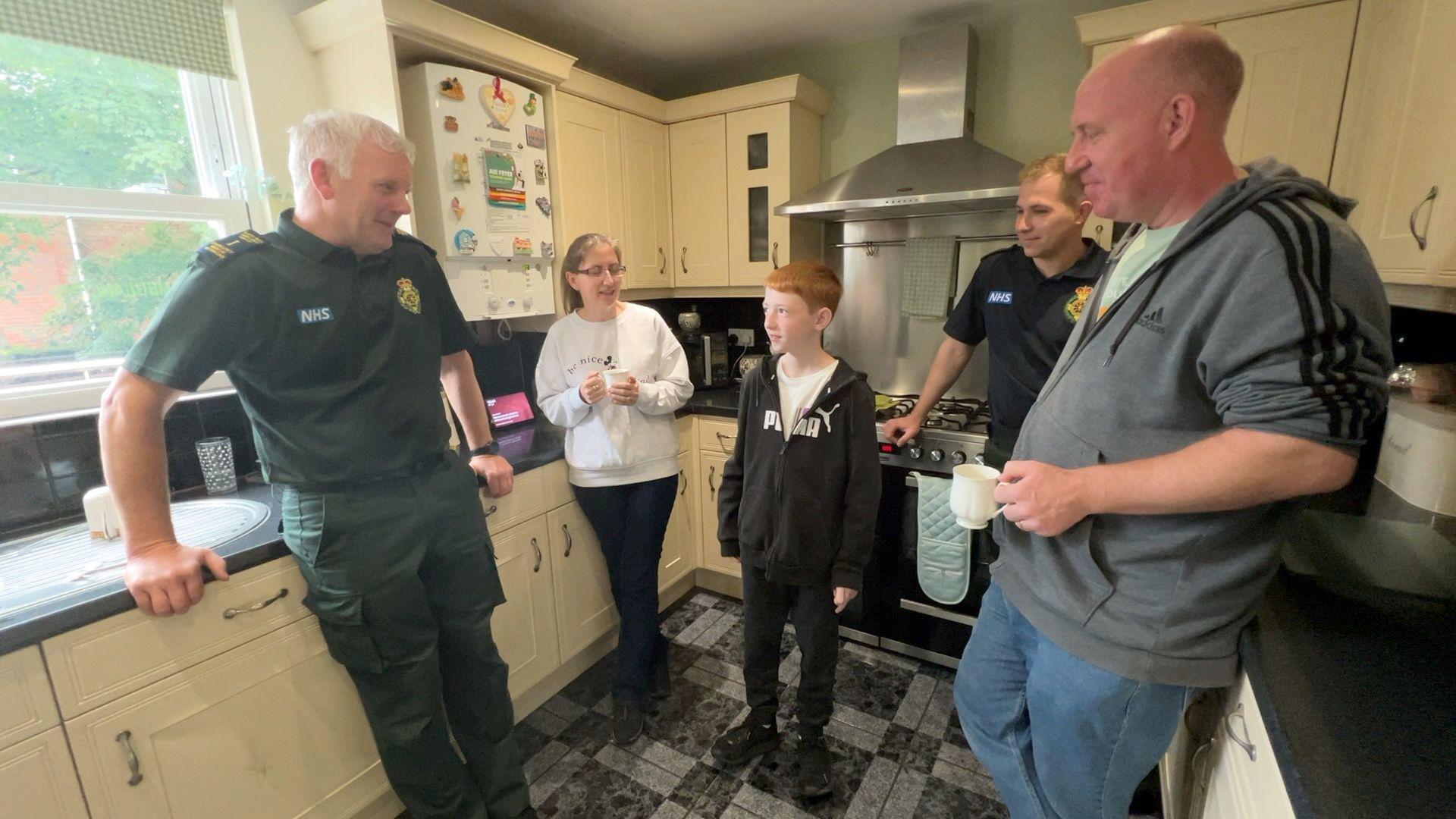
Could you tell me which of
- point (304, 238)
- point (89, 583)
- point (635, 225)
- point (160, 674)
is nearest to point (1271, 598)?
point (304, 238)

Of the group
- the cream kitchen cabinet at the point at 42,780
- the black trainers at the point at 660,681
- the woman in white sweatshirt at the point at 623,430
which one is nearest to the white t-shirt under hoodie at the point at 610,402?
the woman in white sweatshirt at the point at 623,430

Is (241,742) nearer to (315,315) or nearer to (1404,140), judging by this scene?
(315,315)

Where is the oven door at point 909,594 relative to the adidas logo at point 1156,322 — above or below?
below

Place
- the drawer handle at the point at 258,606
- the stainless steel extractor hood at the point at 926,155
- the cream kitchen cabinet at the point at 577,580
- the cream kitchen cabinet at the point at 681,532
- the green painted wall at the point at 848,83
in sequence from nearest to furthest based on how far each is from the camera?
the drawer handle at the point at 258,606 → the cream kitchen cabinet at the point at 577,580 → the stainless steel extractor hood at the point at 926,155 → the cream kitchen cabinet at the point at 681,532 → the green painted wall at the point at 848,83

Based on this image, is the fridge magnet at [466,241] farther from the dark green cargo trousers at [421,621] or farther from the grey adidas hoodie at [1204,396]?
the grey adidas hoodie at [1204,396]

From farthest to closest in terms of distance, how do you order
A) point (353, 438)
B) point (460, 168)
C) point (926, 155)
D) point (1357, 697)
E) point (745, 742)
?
point (926, 155)
point (460, 168)
point (745, 742)
point (353, 438)
point (1357, 697)

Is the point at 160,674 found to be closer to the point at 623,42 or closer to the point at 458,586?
the point at 458,586

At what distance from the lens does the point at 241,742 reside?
1.28m

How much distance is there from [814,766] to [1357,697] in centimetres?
124

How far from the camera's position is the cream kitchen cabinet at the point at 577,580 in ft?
6.68

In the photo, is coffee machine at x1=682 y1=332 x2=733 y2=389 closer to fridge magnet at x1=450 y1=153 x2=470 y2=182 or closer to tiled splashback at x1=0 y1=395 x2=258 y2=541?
fridge magnet at x1=450 y1=153 x2=470 y2=182

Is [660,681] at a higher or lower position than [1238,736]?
lower

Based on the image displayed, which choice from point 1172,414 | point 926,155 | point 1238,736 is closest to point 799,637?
point 1238,736

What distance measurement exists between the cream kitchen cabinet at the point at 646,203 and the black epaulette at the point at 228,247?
1456 mm
